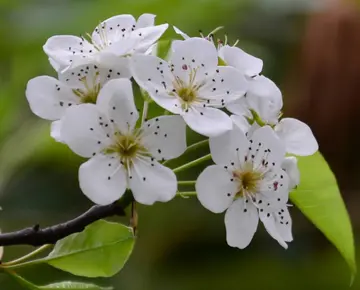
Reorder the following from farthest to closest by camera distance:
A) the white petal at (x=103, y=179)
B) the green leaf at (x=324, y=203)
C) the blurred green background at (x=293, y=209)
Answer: the blurred green background at (x=293, y=209), the green leaf at (x=324, y=203), the white petal at (x=103, y=179)

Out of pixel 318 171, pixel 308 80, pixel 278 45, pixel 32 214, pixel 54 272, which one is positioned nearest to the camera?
pixel 318 171

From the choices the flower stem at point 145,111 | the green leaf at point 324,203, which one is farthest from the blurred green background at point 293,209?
the flower stem at point 145,111

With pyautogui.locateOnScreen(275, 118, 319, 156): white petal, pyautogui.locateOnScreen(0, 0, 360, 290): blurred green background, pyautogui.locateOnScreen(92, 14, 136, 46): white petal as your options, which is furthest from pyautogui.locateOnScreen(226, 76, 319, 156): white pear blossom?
pyautogui.locateOnScreen(0, 0, 360, 290): blurred green background

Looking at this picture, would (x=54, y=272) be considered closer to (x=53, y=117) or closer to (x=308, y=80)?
(x=308, y=80)

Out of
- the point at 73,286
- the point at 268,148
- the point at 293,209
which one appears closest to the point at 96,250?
the point at 73,286

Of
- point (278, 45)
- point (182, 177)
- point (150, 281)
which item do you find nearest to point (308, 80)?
point (278, 45)

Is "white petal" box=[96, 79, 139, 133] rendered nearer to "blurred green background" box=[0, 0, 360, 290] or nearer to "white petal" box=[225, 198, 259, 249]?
"white petal" box=[225, 198, 259, 249]

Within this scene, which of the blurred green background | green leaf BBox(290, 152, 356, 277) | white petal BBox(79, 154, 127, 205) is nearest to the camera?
white petal BBox(79, 154, 127, 205)

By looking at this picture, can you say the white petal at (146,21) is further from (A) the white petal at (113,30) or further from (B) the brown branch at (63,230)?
(B) the brown branch at (63,230)

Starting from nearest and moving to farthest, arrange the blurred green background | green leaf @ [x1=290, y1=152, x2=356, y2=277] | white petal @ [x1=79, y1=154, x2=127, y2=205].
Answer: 1. white petal @ [x1=79, y1=154, x2=127, y2=205]
2. green leaf @ [x1=290, y1=152, x2=356, y2=277]
3. the blurred green background
